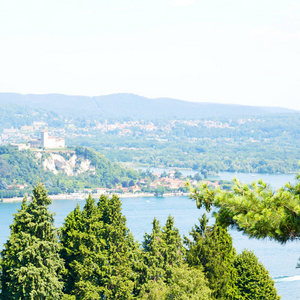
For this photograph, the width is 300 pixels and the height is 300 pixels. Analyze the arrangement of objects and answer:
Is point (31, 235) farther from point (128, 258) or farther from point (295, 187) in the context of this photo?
point (295, 187)

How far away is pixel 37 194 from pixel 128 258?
6.02 feet

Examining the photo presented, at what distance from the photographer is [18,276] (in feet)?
22.0

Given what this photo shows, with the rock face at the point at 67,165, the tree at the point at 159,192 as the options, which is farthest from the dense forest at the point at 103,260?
the rock face at the point at 67,165

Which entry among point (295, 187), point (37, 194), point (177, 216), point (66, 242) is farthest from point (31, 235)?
point (177, 216)

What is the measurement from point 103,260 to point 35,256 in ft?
3.64

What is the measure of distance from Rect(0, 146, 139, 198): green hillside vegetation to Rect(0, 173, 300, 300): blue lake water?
12.0 m

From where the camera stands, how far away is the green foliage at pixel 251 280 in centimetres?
901

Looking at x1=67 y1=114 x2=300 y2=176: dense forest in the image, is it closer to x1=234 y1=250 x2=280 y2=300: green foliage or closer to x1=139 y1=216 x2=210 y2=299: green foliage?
x1=234 y1=250 x2=280 y2=300: green foliage

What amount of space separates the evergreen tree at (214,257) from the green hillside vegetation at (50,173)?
47.7 meters

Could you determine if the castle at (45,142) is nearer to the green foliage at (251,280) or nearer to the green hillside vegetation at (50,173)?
the green hillside vegetation at (50,173)

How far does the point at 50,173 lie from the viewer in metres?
62.4

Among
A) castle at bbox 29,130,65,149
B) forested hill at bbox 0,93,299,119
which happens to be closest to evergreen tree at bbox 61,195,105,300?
castle at bbox 29,130,65,149

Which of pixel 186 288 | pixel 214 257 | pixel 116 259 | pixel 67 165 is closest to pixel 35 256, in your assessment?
pixel 116 259

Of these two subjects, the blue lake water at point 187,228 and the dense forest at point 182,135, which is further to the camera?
the dense forest at point 182,135
